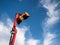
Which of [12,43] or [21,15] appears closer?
[12,43]

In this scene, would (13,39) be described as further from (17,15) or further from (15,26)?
(17,15)

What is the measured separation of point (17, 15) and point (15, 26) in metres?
1.22

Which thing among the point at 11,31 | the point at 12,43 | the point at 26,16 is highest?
the point at 26,16

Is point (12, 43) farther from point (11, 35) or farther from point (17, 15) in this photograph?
point (17, 15)

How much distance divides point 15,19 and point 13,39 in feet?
5.11

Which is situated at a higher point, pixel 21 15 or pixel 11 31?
pixel 21 15

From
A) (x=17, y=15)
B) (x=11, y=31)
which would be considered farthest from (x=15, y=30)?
(x=17, y=15)

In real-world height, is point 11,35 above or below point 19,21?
below

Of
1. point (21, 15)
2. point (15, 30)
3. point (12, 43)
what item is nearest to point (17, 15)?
point (21, 15)

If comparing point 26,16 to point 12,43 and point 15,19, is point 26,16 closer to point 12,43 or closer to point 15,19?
point 15,19

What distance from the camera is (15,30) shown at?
15.4m

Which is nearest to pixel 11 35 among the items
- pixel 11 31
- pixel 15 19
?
pixel 11 31

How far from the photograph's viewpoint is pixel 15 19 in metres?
15.5

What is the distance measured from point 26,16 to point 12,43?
7.88 feet
